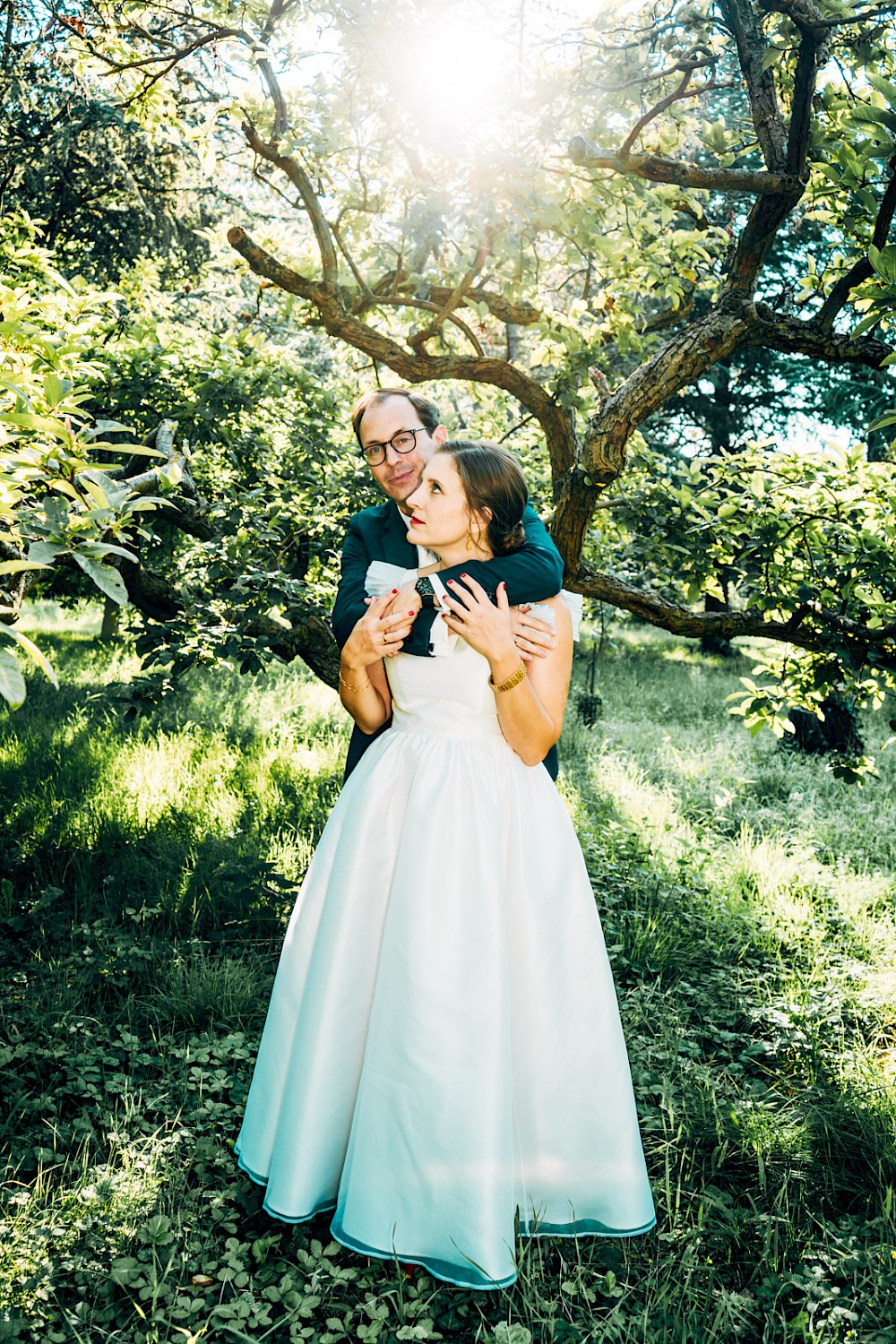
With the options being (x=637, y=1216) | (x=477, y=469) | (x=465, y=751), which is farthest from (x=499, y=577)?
(x=637, y=1216)

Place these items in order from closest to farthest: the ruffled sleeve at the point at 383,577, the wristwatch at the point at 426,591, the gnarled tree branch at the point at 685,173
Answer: the wristwatch at the point at 426,591 < the ruffled sleeve at the point at 383,577 < the gnarled tree branch at the point at 685,173

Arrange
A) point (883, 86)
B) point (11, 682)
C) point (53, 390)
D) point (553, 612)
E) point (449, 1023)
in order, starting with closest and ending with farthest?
point (11, 682) → point (53, 390) → point (883, 86) → point (449, 1023) → point (553, 612)

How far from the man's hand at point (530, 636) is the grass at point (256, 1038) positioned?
1466 millimetres

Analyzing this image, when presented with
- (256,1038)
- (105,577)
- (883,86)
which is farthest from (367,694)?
(883,86)

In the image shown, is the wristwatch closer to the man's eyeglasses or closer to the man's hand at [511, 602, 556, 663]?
the man's hand at [511, 602, 556, 663]

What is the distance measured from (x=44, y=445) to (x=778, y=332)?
3.23 m

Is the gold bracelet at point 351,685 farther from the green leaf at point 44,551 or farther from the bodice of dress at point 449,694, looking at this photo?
the green leaf at point 44,551

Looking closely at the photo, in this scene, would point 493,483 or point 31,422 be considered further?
point 493,483

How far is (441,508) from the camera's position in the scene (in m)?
2.19

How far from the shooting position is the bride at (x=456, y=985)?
6.97ft

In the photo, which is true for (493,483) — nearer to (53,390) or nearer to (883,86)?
(53,390)

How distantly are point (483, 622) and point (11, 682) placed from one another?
116 centimetres

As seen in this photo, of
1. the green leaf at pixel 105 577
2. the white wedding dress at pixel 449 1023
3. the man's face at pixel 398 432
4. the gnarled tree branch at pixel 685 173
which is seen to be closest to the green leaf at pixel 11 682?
the green leaf at pixel 105 577

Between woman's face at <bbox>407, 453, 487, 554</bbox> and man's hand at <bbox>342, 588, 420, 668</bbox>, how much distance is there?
15 centimetres
